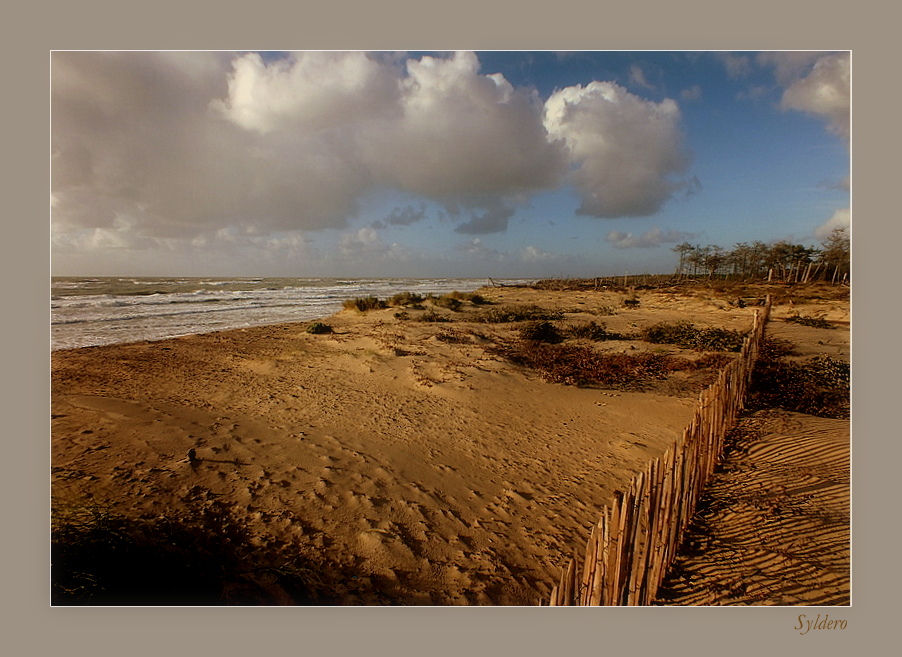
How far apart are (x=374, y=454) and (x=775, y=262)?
136ft

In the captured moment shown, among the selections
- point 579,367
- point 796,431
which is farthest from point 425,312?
point 796,431

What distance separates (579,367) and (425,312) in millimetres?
9947

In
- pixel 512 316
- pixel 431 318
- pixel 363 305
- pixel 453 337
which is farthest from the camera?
pixel 363 305

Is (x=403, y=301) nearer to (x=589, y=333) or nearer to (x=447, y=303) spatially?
(x=447, y=303)

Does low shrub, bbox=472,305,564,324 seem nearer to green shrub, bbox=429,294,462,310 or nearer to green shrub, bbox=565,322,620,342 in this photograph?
green shrub, bbox=429,294,462,310

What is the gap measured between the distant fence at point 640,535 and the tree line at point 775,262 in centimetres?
1546

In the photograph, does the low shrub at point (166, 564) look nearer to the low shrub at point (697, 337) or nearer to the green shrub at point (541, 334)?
the green shrub at point (541, 334)

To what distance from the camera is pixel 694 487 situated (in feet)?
11.9

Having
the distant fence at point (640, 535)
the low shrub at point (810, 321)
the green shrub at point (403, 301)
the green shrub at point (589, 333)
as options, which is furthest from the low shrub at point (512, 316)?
the distant fence at point (640, 535)

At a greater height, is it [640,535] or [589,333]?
[589,333]

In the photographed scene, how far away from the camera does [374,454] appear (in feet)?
16.0

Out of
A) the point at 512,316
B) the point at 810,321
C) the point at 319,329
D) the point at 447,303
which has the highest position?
the point at 447,303

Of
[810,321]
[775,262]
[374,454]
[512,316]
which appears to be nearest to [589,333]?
[512,316]
